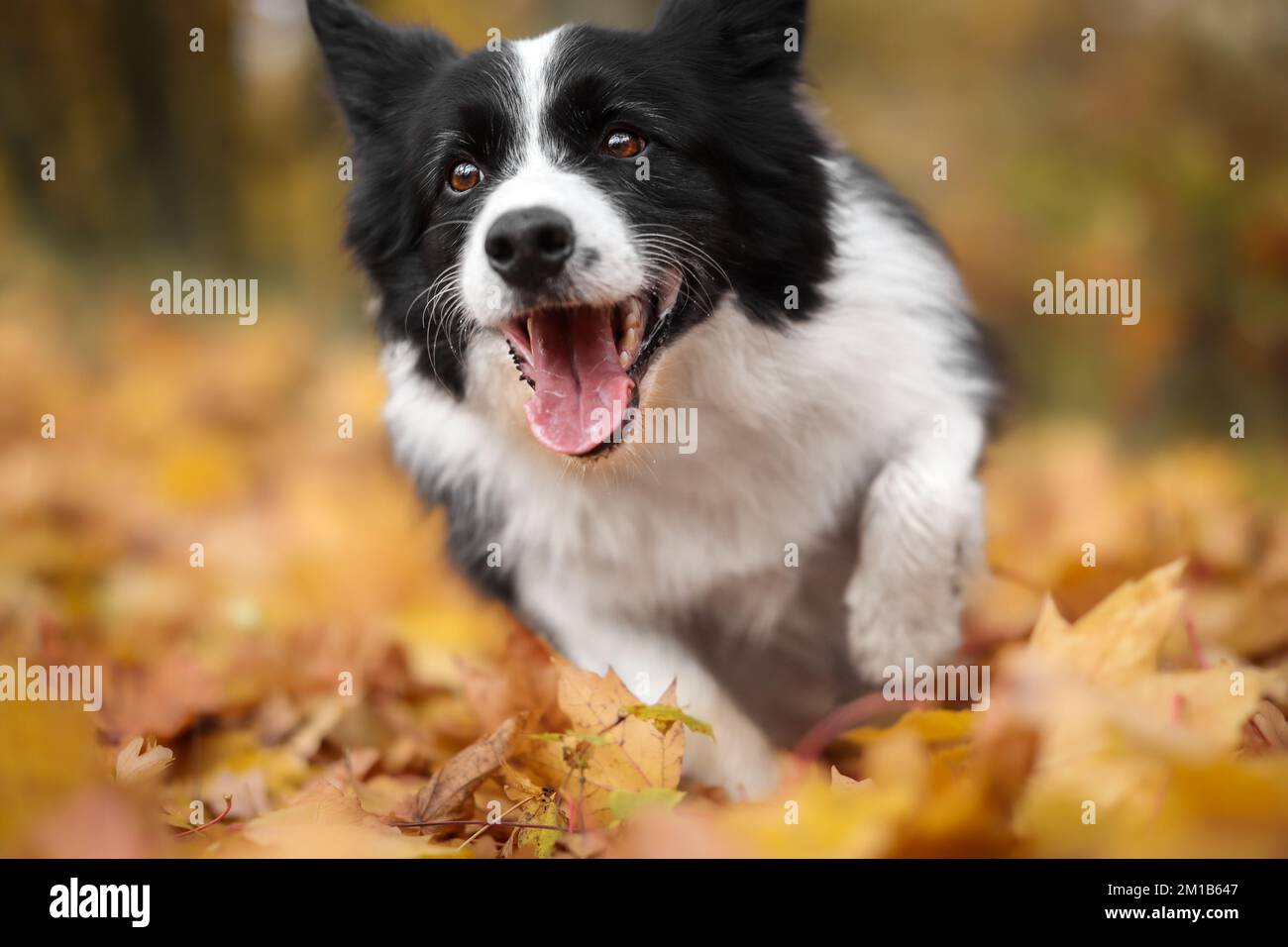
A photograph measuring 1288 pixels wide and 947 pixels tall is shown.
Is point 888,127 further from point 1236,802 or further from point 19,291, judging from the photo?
point 1236,802

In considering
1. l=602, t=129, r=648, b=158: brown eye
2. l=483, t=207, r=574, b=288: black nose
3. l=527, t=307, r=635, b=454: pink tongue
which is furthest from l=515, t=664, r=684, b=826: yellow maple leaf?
l=602, t=129, r=648, b=158: brown eye

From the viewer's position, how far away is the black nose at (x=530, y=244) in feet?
7.45

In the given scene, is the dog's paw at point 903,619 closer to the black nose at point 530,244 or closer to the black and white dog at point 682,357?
the black and white dog at point 682,357

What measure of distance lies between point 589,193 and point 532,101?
0.28 metres

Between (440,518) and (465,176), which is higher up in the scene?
(465,176)

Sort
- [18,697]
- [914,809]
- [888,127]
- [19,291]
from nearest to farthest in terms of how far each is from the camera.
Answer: [914,809]
[18,697]
[19,291]
[888,127]

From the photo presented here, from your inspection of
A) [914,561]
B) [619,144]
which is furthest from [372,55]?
[914,561]

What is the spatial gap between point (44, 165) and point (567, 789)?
246 inches

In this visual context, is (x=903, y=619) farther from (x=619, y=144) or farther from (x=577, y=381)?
(x=619, y=144)

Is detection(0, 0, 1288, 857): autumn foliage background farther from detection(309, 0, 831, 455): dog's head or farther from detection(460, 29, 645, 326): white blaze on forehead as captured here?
detection(460, 29, 645, 326): white blaze on forehead

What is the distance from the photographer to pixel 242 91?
7.71 m

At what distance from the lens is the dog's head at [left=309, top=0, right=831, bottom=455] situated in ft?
7.84

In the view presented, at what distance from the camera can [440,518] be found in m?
3.41
